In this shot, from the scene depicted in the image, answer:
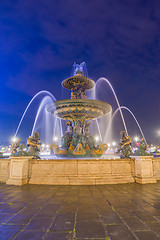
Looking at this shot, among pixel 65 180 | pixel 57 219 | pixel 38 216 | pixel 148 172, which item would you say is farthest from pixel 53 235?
pixel 148 172

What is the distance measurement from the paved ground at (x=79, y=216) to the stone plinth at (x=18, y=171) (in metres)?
1.59

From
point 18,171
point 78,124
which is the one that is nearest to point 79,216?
point 18,171

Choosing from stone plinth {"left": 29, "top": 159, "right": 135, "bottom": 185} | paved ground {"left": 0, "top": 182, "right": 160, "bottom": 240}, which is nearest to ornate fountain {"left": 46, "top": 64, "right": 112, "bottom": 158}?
stone plinth {"left": 29, "top": 159, "right": 135, "bottom": 185}

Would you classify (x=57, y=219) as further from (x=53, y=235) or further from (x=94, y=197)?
(x=94, y=197)

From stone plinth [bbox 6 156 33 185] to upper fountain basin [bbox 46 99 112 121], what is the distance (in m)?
5.95

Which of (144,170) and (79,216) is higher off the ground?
(144,170)

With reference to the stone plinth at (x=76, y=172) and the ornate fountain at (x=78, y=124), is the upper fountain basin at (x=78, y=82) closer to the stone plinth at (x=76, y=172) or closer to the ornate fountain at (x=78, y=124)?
the ornate fountain at (x=78, y=124)

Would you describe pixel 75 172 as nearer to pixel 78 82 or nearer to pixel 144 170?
pixel 144 170

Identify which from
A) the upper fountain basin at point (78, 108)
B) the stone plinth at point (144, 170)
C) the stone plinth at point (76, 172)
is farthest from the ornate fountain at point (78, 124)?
the stone plinth at point (144, 170)

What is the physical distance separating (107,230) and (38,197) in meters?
3.16

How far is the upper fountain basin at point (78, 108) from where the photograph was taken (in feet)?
Result: 39.3

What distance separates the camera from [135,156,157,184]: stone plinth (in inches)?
301

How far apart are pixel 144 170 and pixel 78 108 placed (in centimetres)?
707

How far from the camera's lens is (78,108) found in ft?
40.8
